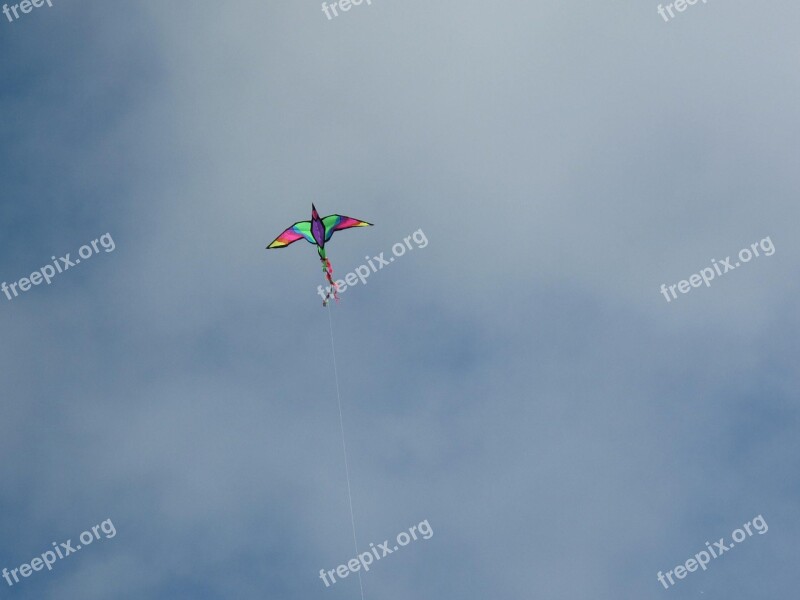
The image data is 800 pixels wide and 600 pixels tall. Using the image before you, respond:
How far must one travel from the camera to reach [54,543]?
1895 inches

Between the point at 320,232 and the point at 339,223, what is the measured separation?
1.04 meters

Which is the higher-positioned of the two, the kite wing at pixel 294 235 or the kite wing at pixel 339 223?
the kite wing at pixel 294 235

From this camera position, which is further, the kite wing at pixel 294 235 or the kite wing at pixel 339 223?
the kite wing at pixel 294 235

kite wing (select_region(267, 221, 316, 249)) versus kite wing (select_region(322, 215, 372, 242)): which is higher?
kite wing (select_region(267, 221, 316, 249))

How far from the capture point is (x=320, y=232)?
44.1m

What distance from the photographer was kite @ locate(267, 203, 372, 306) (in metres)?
43.5

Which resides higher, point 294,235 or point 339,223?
point 294,235

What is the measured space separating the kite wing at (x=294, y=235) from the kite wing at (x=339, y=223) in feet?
3.48

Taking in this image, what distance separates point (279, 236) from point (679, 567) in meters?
25.7

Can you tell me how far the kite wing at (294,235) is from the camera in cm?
4447

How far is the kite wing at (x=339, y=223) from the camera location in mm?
43438

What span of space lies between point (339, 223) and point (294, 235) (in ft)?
8.44

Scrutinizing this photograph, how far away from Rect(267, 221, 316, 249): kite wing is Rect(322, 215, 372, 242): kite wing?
1.06m

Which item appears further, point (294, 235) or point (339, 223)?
point (294, 235)
